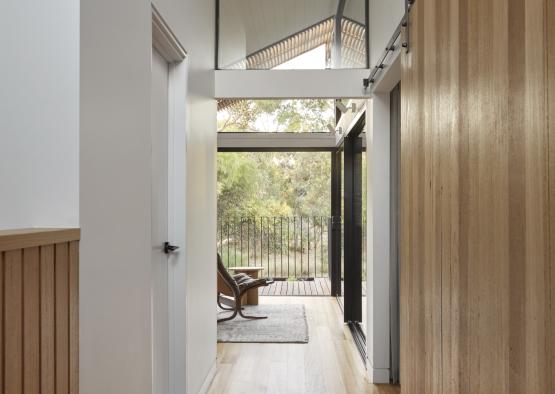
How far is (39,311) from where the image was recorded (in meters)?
1.14

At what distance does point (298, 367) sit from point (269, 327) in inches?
47.1

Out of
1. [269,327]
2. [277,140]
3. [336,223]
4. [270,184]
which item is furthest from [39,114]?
[270,184]

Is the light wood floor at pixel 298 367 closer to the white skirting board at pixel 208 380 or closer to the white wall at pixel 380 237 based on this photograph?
the white skirting board at pixel 208 380

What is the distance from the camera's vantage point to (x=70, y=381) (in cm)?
127

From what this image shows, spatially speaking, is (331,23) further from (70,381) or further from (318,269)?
(318,269)

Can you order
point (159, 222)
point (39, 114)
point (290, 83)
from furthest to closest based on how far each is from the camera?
point (290, 83) < point (159, 222) < point (39, 114)

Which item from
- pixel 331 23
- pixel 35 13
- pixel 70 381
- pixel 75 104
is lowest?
pixel 70 381

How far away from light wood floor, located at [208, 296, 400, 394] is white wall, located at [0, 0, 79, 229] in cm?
223

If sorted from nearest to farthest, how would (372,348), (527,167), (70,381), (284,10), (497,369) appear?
(527,167), (497,369), (70,381), (372,348), (284,10)

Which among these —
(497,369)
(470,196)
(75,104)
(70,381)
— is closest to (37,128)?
(75,104)

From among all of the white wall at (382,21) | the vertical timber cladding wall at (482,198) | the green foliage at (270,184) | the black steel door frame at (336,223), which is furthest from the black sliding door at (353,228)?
the green foliage at (270,184)

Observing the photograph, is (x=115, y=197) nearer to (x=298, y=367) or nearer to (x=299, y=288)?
(x=298, y=367)

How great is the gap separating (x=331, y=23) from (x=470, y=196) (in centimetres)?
289

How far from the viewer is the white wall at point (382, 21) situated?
96.1 inches
